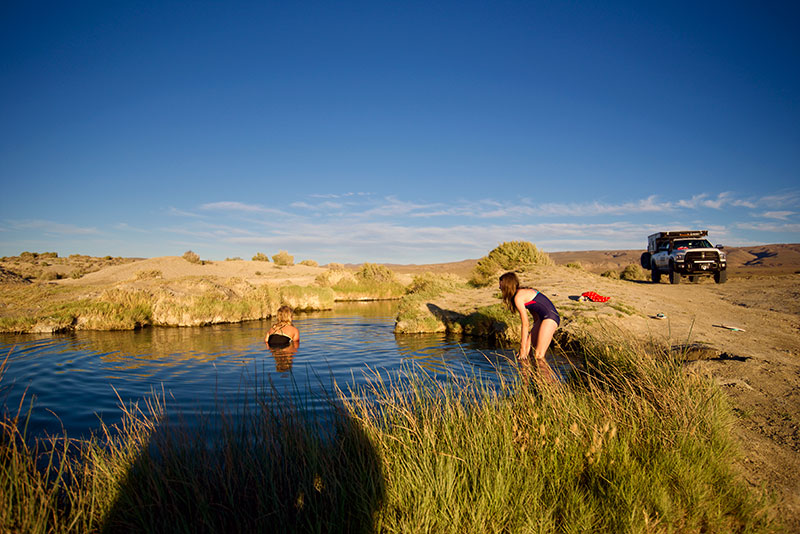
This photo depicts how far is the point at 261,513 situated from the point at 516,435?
7.34 feet

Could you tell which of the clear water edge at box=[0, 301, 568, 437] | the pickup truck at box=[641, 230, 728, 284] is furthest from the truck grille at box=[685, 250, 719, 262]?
the clear water edge at box=[0, 301, 568, 437]

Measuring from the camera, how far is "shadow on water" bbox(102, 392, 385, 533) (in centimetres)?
293

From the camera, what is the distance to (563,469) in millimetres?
3531

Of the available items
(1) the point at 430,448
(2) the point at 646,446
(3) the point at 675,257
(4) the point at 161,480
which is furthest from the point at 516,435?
(3) the point at 675,257

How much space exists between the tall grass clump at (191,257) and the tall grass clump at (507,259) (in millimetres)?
40275

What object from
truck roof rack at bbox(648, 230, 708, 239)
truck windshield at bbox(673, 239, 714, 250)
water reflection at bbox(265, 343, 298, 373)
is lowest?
water reflection at bbox(265, 343, 298, 373)

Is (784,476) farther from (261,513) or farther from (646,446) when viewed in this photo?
(261,513)

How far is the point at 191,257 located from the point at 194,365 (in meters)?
48.1

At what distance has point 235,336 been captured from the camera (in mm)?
15359

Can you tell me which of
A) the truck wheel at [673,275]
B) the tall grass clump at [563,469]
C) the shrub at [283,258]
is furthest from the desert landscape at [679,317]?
the shrub at [283,258]

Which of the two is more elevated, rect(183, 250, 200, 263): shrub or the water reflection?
rect(183, 250, 200, 263): shrub

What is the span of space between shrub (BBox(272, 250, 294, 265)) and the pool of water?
47.9 m

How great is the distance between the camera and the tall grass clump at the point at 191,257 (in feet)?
173

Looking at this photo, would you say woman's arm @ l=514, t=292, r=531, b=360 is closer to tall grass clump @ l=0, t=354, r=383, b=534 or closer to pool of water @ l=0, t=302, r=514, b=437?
pool of water @ l=0, t=302, r=514, b=437
